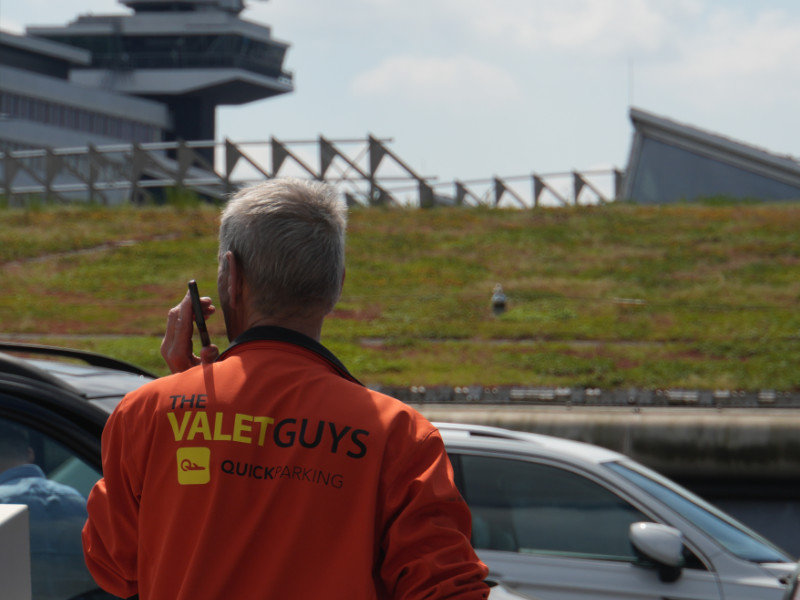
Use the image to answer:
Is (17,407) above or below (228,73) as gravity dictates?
below

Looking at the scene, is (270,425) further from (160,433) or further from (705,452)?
(705,452)

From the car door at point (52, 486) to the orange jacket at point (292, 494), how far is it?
119 cm

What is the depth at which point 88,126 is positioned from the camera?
70438 mm

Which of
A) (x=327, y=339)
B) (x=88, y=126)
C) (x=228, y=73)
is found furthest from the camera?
(x=228, y=73)

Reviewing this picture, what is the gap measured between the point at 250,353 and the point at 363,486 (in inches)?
14.2

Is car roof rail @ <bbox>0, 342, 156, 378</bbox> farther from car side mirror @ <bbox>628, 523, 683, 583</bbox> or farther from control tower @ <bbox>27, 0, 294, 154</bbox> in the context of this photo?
control tower @ <bbox>27, 0, 294, 154</bbox>

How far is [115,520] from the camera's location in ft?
6.49

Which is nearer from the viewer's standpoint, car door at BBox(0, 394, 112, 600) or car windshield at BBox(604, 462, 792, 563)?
car door at BBox(0, 394, 112, 600)

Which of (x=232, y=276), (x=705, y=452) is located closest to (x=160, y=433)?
(x=232, y=276)

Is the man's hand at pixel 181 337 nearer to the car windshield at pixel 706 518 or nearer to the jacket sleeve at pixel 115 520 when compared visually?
the jacket sleeve at pixel 115 520

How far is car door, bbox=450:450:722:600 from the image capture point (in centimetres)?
459

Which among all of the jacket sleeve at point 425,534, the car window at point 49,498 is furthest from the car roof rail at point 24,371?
the jacket sleeve at point 425,534

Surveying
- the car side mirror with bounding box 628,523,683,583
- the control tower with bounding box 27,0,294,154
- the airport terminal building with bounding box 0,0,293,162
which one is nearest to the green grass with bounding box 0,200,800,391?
the car side mirror with bounding box 628,523,683,583

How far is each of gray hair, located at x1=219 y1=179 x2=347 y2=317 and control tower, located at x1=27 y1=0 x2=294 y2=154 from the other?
3040 inches
